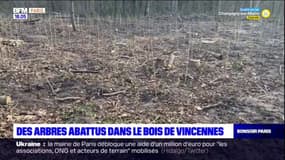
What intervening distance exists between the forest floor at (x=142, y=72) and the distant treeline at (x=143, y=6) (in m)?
0.09

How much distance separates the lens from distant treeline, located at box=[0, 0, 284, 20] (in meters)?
1.86

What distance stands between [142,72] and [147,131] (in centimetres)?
47

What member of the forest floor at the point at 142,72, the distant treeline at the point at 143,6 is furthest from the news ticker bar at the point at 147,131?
the distant treeline at the point at 143,6

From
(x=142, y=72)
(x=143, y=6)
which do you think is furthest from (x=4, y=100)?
(x=143, y=6)

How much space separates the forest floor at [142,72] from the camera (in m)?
1.91

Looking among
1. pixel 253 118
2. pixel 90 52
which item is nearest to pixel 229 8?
pixel 253 118

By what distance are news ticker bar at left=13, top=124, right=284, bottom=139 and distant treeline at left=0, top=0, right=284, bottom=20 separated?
762 mm

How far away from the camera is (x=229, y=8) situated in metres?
1.96

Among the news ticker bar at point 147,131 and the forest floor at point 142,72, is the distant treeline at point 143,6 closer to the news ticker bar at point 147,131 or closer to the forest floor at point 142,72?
the forest floor at point 142,72

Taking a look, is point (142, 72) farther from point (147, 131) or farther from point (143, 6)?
point (143, 6)

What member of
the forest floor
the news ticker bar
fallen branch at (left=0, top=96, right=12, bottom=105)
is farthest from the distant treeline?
the news ticker bar

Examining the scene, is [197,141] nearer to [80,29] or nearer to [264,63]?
[264,63]

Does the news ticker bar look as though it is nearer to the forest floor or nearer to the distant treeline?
the forest floor

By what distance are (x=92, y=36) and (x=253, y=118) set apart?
134 centimetres
